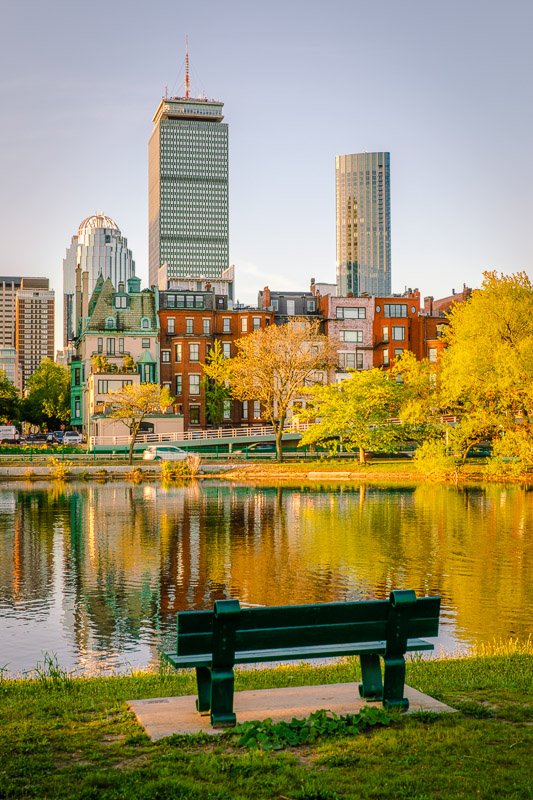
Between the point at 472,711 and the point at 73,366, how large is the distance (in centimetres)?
10186

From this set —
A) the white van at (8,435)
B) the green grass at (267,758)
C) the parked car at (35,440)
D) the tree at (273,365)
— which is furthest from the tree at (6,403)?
the green grass at (267,758)

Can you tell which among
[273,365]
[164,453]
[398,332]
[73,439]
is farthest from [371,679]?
[398,332]

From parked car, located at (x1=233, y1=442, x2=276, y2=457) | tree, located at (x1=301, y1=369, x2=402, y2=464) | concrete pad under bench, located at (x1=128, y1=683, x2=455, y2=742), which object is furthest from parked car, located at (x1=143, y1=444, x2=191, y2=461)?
concrete pad under bench, located at (x1=128, y1=683, x2=455, y2=742)

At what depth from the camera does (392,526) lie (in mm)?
36312

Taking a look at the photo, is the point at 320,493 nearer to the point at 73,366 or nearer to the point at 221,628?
the point at 221,628

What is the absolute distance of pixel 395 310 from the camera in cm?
10556

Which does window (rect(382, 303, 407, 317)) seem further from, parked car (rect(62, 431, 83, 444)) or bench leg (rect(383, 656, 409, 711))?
bench leg (rect(383, 656, 409, 711))

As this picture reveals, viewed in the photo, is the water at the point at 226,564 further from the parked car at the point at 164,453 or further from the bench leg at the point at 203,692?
the parked car at the point at 164,453

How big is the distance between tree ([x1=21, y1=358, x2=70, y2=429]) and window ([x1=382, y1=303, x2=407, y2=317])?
53.4 meters

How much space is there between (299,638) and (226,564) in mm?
18180

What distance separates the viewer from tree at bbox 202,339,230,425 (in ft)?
307

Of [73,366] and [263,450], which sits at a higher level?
[73,366]

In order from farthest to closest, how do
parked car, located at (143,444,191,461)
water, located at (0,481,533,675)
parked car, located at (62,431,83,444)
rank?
1. parked car, located at (62,431,83,444)
2. parked car, located at (143,444,191,461)
3. water, located at (0,481,533,675)

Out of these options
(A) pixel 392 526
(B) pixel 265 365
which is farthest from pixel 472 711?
(B) pixel 265 365
